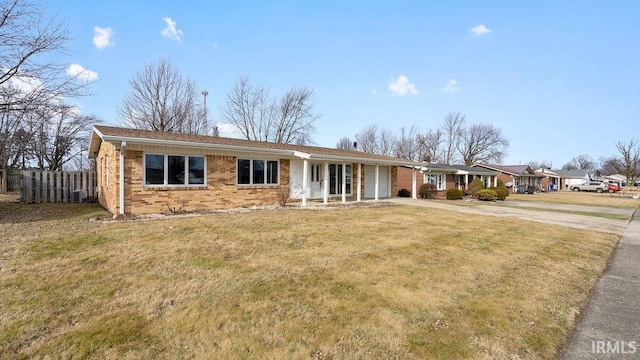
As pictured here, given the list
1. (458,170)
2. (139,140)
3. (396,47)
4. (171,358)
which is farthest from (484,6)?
(458,170)

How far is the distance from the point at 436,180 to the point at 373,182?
9655mm

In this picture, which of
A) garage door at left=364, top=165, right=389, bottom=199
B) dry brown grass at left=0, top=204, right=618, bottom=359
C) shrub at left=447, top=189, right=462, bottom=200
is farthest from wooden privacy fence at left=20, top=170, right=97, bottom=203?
shrub at left=447, top=189, right=462, bottom=200

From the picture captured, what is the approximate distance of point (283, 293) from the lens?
427cm

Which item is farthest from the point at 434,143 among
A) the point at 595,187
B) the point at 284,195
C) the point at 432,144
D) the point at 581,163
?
the point at 581,163

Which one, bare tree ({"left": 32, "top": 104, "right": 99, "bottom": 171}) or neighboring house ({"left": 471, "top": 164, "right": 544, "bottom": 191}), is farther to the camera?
neighboring house ({"left": 471, "top": 164, "right": 544, "bottom": 191})

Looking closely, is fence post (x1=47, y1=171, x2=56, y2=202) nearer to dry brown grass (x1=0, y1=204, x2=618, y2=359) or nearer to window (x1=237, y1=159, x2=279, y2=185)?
dry brown grass (x1=0, y1=204, x2=618, y2=359)

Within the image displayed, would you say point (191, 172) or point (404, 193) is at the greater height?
point (191, 172)

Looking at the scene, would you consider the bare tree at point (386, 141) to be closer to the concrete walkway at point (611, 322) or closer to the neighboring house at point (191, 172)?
the neighboring house at point (191, 172)

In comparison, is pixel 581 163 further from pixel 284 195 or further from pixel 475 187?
pixel 284 195

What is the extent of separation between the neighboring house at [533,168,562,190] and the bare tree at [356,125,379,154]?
25.7 meters

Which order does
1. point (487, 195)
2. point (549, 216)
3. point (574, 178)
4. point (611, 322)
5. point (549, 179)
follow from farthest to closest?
point (574, 178)
point (549, 179)
point (487, 195)
point (549, 216)
point (611, 322)

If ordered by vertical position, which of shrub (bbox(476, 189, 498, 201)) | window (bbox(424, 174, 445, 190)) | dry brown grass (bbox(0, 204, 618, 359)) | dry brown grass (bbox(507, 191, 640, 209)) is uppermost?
window (bbox(424, 174, 445, 190))

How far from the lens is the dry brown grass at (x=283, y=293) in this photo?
9.99ft

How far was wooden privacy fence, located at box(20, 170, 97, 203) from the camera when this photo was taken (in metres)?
14.1
